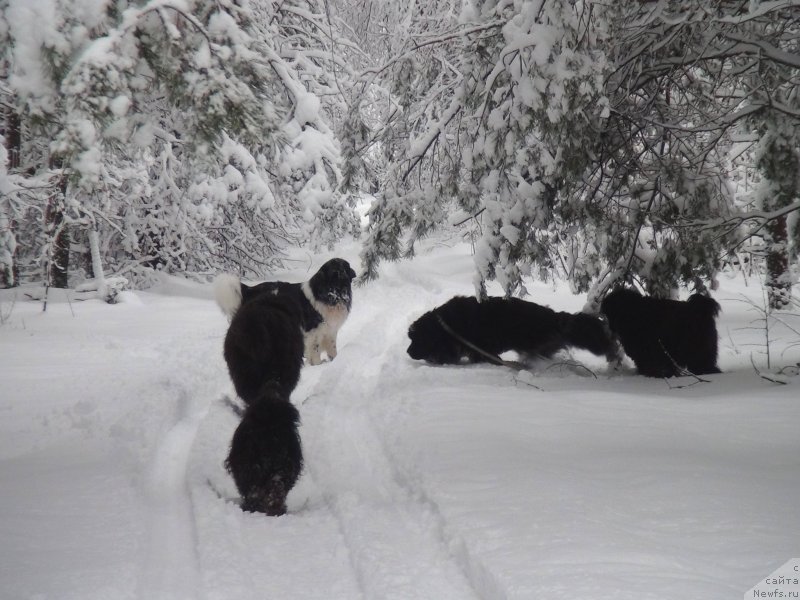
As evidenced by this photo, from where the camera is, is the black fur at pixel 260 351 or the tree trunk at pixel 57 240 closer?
the black fur at pixel 260 351

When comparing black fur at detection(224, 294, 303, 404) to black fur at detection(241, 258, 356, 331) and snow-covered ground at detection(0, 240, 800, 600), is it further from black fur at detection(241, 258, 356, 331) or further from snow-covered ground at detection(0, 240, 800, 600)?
black fur at detection(241, 258, 356, 331)

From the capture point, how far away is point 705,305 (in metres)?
6.41

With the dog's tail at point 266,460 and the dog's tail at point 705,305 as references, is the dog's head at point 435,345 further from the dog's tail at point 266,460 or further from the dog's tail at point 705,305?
the dog's tail at point 266,460

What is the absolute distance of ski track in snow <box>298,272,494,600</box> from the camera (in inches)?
101

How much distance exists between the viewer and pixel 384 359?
8086mm

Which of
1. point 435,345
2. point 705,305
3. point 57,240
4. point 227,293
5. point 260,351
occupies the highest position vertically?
point 705,305

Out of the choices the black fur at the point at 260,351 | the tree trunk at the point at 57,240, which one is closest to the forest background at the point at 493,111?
the tree trunk at the point at 57,240

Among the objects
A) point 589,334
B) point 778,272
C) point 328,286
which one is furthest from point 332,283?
point 778,272

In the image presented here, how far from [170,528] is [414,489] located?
4.67ft

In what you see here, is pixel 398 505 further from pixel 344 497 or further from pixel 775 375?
pixel 775 375

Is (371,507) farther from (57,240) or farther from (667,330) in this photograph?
(57,240)

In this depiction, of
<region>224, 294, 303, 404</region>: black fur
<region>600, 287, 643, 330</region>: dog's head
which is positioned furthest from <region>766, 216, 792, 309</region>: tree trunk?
<region>224, 294, 303, 404</region>: black fur

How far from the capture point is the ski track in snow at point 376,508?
8.44 ft

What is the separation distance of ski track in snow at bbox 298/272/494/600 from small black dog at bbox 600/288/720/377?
297cm
